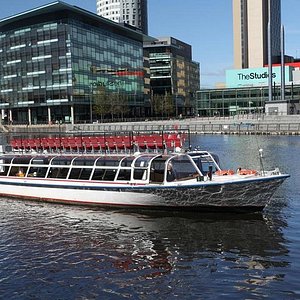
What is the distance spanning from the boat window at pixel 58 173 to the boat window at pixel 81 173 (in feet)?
1.83

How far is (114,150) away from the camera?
97.0 feet

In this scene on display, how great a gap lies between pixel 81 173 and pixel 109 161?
196 centimetres

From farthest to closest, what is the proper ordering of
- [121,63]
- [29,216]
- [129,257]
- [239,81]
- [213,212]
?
[239,81]
[121,63]
[29,216]
[213,212]
[129,257]

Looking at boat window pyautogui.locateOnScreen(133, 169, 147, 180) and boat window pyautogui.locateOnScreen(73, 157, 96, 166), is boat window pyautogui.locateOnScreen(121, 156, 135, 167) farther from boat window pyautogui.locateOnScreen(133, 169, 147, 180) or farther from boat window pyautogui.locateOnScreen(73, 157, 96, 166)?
boat window pyautogui.locateOnScreen(73, 157, 96, 166)

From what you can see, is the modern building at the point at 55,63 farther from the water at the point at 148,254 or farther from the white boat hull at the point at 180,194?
the water at the point at 148,254

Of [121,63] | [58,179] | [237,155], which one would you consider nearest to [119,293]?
[58,179]

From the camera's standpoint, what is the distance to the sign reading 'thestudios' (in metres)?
168

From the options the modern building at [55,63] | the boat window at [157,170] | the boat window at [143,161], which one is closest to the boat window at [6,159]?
the boat window at [143,161]

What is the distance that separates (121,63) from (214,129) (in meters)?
56.2

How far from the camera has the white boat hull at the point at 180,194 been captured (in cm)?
2245

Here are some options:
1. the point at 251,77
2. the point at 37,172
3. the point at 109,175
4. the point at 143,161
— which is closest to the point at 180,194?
the point at 143,161

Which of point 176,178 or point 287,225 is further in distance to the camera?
point 176,178

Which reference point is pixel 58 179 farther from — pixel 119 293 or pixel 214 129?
pixel 214 129

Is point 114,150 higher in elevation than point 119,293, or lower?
higher
